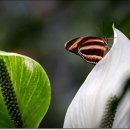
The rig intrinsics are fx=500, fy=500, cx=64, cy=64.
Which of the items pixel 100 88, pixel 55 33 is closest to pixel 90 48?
pixel 100 88

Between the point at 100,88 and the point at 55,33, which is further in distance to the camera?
the point at 55,33

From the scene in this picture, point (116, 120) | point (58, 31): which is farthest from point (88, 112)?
point (58, 31)

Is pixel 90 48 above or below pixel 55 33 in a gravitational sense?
above

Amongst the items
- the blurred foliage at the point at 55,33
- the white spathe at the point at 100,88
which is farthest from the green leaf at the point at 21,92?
the blurred foliage at the point at 55,33

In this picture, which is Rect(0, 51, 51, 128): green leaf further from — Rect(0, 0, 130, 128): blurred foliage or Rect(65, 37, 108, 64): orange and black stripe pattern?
Rect(0, 0, 130, 128): blurred foliage

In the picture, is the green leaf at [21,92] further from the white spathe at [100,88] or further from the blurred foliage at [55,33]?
the blurred foliage at [55,33]

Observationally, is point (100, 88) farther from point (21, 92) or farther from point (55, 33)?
point (55, 33)
